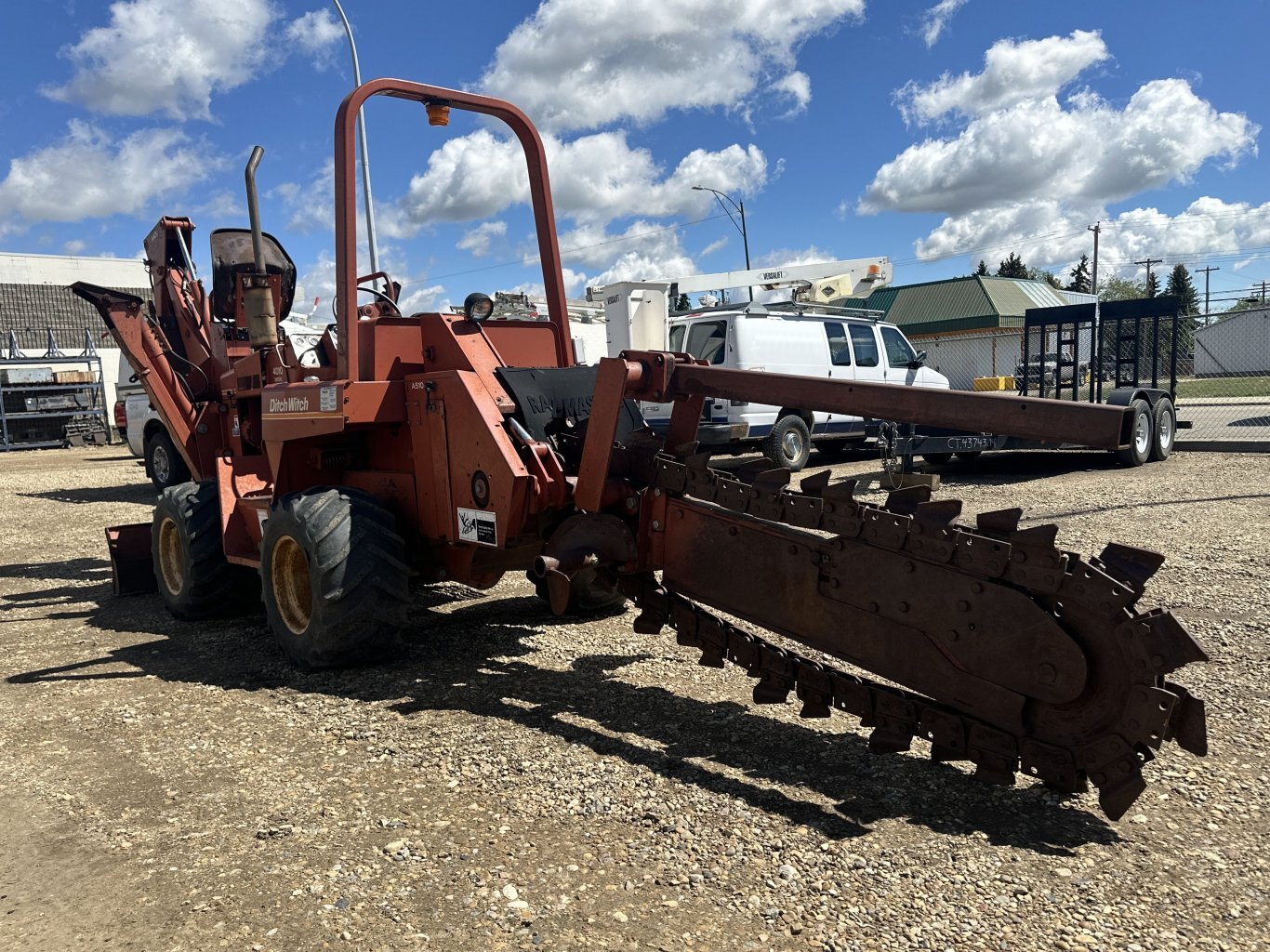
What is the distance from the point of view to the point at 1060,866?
121 inches

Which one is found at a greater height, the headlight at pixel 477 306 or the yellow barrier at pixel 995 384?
the headlight at pixel 477 306

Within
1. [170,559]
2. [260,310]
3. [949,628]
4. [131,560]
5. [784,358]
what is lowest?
[131,560]

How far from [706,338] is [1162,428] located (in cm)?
656

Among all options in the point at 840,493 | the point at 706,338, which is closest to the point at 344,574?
the point at 840,493

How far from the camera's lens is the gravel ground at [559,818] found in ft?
9.43

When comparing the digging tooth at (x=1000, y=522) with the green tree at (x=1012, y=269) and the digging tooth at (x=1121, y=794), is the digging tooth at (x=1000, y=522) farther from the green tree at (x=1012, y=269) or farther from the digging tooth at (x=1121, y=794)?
the green tree at (x=1012, y=269)

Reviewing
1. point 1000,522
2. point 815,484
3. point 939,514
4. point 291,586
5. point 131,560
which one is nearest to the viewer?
point 1000,522

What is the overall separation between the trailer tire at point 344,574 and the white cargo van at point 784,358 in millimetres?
8000

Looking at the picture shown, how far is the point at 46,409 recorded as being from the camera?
99.6 feet

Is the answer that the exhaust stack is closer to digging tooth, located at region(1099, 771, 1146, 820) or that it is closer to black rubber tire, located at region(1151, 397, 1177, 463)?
digging tooth, located at region(1099, 771, 1146, 820)

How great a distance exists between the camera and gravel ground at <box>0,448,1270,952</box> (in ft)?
9.43

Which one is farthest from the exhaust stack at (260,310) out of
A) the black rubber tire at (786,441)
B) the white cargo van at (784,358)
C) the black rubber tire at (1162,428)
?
the black rubber tire at (1162,428)

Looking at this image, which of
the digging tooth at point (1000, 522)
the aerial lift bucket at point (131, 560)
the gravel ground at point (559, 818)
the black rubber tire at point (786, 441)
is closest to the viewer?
the gravel ground at point (559, 818)

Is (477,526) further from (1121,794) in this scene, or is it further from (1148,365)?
(1148,365)
